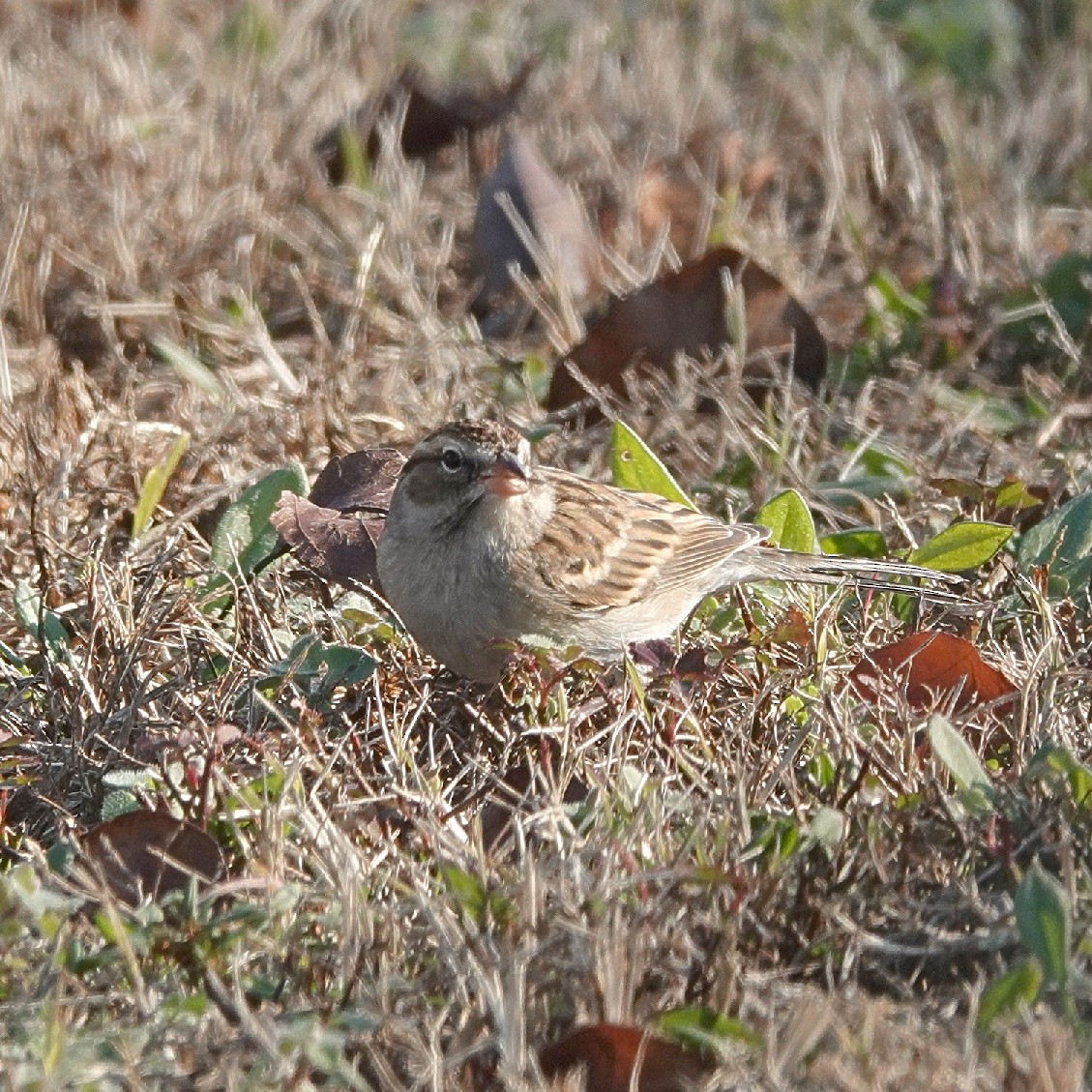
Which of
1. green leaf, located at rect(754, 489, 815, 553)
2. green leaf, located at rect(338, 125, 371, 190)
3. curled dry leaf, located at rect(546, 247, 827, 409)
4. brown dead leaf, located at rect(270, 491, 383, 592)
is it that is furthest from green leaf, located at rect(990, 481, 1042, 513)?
green leaf, located at rect(338, 125, 371, 190)

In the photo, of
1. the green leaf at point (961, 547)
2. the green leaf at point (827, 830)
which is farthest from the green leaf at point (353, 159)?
the green leaf at point (827, 830)

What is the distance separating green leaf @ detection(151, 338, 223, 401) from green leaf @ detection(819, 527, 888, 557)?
1621 millimetres

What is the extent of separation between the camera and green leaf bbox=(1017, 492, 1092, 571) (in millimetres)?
3770

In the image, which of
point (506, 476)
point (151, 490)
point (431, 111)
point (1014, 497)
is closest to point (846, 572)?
point (1014, 497)

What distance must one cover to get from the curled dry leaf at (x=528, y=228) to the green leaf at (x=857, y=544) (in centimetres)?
147

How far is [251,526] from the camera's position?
151 inches

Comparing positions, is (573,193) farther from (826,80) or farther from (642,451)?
(642,451)

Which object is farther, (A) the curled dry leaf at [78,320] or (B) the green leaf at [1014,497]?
(A) the curled dry leaf at [78,320]

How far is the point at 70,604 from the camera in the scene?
3.72 meters

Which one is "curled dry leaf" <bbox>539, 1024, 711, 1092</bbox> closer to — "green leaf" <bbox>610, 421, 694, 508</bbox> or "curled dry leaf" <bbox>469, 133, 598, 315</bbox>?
"green leaf" <bbox>610, 421, 694, 508</bbox>

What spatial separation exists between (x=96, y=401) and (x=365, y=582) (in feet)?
3.48

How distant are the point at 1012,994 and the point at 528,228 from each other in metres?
3.47

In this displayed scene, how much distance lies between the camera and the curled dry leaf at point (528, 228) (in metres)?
5.35

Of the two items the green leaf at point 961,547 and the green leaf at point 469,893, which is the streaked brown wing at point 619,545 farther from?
the green leaf at point 469,893
